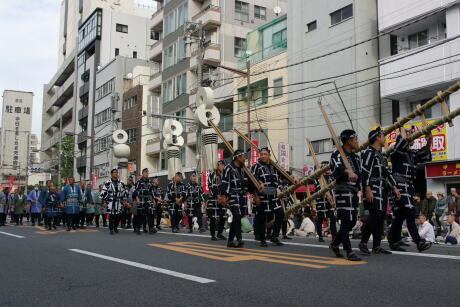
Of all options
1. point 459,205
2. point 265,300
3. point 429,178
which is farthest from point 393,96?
point 265,300

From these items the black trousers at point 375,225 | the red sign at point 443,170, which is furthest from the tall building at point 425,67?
the black trousers at point 375,225

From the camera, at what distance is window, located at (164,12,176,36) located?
1641 inches

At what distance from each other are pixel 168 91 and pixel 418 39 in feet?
77.3

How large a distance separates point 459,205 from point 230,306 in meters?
13.3

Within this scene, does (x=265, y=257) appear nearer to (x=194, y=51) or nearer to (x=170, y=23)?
(x=194, y=51)

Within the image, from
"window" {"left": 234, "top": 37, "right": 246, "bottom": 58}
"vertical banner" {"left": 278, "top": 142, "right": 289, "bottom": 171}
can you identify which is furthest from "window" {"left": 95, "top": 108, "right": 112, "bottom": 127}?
"vertical banner" {"left": 278, "top": 142, "right": 289, "bottom": 171}

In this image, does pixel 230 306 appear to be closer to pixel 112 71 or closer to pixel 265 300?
pixel 265 300

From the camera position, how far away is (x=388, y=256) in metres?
7.24

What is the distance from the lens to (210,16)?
36.2 metres

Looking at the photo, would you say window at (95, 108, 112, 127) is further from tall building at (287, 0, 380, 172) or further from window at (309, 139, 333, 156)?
window at (309, 139, 333, 156)

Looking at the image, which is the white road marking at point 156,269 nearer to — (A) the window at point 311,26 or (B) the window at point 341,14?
(B) the window at point 341,14

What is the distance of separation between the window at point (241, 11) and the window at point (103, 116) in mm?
19526

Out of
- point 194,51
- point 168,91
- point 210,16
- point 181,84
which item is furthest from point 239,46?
point 168,91

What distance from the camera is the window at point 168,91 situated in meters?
40.9
